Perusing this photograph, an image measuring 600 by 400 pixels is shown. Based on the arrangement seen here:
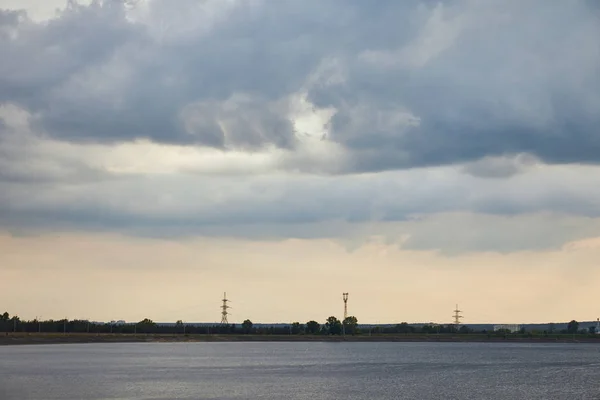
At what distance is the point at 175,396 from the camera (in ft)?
421

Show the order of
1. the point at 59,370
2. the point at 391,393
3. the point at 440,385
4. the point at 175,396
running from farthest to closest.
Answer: the point at 59,370, the point at 440,385, the point at 391,393, the point at 175,396

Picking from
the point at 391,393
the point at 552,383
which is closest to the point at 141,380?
the point at 391,393

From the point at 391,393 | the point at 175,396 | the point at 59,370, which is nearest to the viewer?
the point at 175,396

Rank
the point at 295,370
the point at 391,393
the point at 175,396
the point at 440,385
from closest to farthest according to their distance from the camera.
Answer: the point at 175,396 < the point at 391,393 < the point at 440,385 < the point at 295,370

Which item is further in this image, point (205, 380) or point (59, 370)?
point (59, 370)

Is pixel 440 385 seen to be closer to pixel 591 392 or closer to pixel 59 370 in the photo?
pixel 591 392

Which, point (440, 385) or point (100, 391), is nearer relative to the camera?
point (100, 391)

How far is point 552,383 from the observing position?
168 metres

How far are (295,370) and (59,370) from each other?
48.2 m

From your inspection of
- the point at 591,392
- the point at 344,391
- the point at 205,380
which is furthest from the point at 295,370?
the point at 591,392

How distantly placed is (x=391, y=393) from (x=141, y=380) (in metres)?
44.0

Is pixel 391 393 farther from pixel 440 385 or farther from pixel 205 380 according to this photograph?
pixel 205 380

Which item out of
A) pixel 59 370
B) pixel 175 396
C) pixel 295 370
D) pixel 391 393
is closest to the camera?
pixel 175 396

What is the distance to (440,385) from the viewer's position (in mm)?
157875
